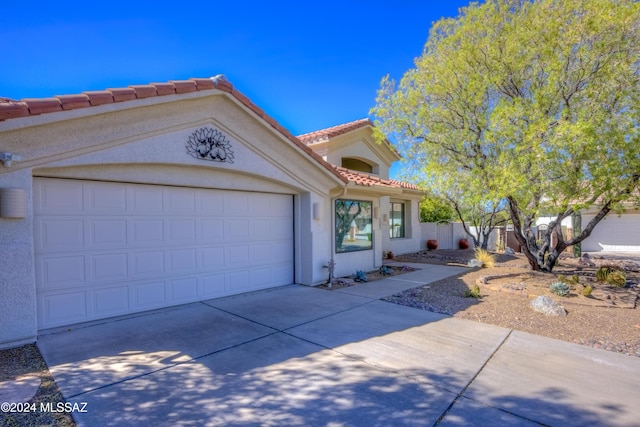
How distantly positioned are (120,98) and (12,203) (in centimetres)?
231

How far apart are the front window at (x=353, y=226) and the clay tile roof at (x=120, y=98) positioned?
350 centimetres

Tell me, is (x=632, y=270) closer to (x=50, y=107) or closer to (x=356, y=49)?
(x=356, y=49)

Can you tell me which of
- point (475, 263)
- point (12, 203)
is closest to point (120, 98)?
point (12, 203)

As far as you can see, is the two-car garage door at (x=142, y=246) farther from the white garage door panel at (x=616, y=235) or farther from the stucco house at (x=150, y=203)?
the white garage door panel at (x=616, y=235)

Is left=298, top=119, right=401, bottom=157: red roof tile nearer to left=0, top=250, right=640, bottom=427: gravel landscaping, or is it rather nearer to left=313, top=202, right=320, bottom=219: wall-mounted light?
left=313, top=202, right=320, bottom=219: wall-mounted light

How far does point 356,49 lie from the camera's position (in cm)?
1309

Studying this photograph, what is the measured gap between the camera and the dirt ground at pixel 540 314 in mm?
5824

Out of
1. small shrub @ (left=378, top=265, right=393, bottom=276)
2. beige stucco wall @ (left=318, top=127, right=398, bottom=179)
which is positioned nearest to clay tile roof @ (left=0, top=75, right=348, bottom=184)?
beige stucco wall @ (left=318, top=127, right=398, bottom=179)

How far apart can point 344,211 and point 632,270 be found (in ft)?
37.8

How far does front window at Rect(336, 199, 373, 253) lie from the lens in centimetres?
1063

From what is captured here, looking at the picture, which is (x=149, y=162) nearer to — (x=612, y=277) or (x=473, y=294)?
(x=473, y=294)

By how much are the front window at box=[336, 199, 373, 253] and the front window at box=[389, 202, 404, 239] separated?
5817 mm

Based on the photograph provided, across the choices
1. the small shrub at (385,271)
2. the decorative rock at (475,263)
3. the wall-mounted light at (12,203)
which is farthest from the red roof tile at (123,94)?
the decorative rock at (475,263)

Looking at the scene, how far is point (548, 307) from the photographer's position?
22.8ft
